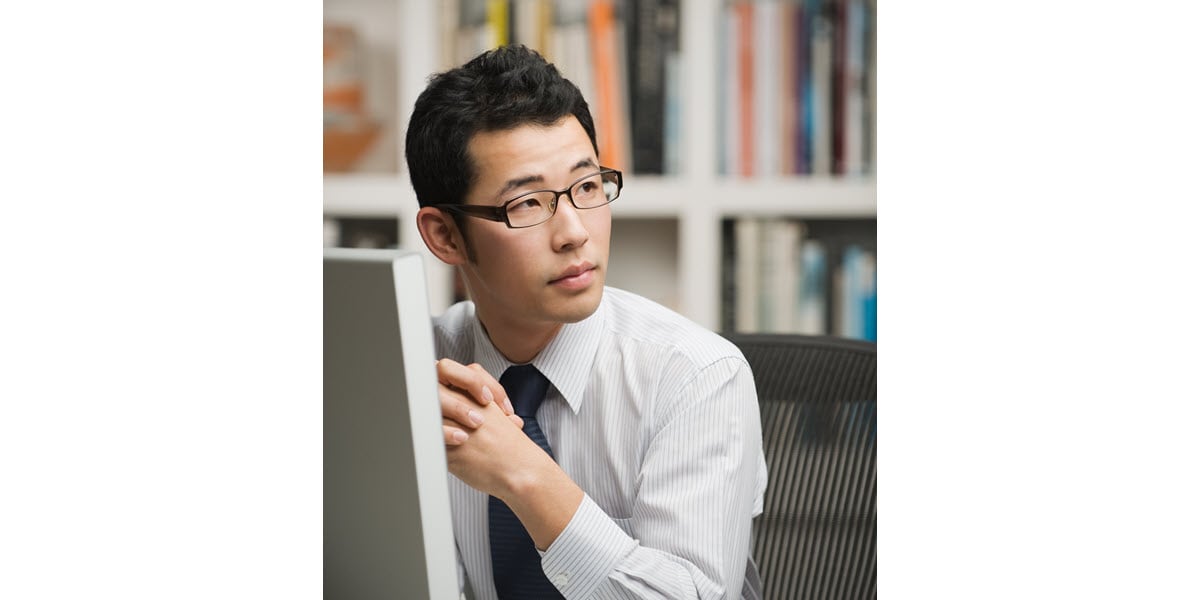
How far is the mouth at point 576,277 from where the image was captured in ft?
2.89

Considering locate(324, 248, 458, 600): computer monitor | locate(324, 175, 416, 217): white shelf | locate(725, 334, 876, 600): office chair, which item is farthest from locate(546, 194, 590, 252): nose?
locate(324, 175, 416, 217): white shelf

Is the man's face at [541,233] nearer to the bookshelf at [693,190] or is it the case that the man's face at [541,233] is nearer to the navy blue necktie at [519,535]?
the navy blue necktie at [519,535]

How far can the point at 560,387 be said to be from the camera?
1.02 metres

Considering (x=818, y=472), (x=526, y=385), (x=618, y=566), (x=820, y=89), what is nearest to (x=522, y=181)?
(x=526, y=385)

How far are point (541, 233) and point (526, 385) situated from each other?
0.20 m

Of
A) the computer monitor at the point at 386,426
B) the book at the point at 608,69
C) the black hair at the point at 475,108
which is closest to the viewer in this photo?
the computer monitor at the point at 386,426

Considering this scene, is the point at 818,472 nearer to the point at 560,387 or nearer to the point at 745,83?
the point at 560,387

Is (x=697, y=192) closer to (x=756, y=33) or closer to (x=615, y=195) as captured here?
(x=756, y=33)

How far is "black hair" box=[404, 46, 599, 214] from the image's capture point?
3.02ft

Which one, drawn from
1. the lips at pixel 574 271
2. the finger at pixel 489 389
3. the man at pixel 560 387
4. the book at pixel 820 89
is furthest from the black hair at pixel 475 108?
the book at pixel 820 89

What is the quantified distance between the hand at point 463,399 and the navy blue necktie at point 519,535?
25 centimetres

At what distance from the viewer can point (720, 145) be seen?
5.92 ft
